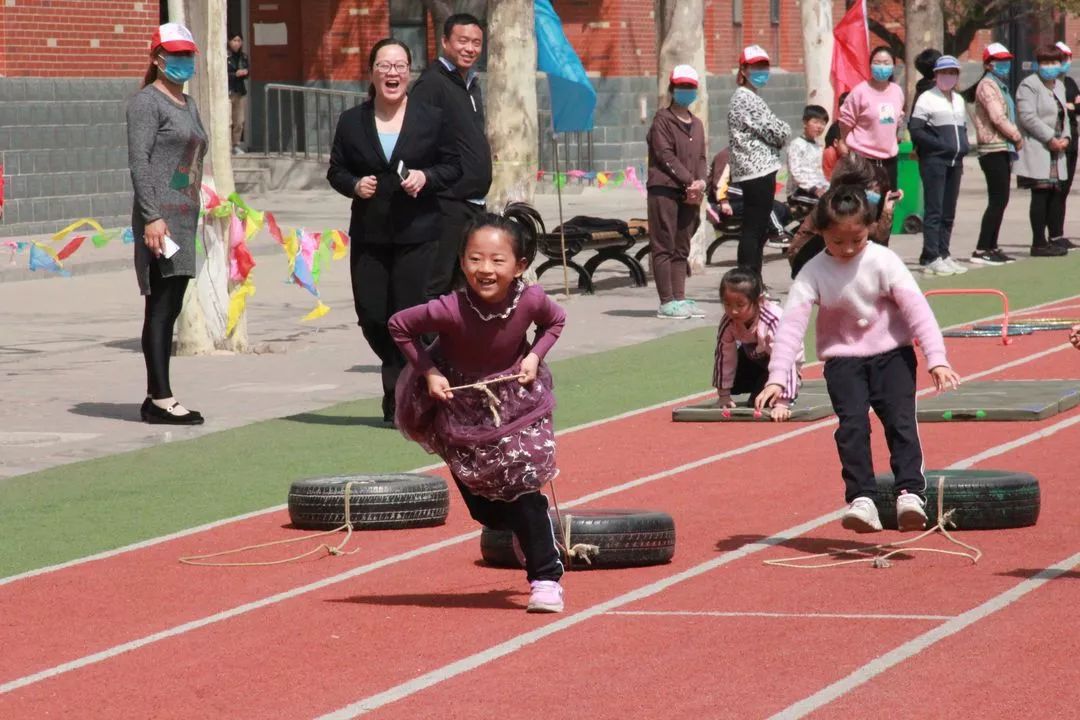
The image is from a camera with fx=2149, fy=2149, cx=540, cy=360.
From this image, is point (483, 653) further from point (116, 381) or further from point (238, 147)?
point (238, 147)

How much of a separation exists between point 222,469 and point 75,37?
17773 mm

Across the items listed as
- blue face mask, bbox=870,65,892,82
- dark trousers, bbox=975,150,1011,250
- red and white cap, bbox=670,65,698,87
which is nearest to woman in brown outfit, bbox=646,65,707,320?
red and white cap, bbox=670,65,698,87

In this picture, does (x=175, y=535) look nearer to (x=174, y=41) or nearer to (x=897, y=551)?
(x=897, y=551)

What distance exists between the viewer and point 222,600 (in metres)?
7.61

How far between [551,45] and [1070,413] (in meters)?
11.0

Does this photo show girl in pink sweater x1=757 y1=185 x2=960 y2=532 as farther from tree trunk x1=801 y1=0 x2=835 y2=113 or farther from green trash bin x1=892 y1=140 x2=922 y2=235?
tree trunk x1=801 y1=0 x2=835 y2=113

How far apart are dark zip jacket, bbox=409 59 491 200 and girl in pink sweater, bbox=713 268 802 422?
1517mm

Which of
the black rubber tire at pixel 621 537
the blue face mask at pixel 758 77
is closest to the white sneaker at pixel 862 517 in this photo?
the black rubber tire at pixel 621 537

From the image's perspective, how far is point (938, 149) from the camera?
68.8ft

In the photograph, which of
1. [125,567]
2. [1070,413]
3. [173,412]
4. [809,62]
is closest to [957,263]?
[809,62]

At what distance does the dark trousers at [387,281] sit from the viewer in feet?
37.5

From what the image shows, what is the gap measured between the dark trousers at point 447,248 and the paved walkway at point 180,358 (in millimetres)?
1447

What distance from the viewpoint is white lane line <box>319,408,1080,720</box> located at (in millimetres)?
6043

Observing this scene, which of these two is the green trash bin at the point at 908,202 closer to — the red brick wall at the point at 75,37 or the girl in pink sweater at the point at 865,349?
the red brick wall at the point at 75,37
